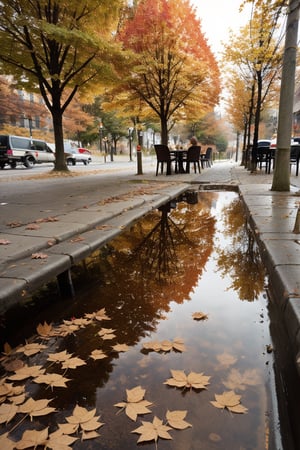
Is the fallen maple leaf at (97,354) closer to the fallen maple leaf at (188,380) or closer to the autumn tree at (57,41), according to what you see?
the fallen maple leaf at (188,380)

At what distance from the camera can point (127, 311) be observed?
7.23ft

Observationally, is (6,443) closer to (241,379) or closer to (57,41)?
(241,379)

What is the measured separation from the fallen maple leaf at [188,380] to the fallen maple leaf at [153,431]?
0.76 ft

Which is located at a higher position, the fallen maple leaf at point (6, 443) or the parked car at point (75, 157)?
the parked car at point (75, 157)

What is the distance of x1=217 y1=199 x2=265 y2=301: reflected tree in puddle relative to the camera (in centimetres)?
257

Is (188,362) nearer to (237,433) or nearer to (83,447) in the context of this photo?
(237,433)

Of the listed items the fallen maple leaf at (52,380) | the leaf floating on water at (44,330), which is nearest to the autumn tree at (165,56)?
the leaf floating on water at (44,330)

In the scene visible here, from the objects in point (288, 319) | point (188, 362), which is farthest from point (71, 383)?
point (288, 319)

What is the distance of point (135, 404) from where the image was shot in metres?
1.36

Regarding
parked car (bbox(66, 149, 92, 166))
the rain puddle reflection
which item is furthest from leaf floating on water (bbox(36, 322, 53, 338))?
parked car (bbox(66, 149, 92, 166))

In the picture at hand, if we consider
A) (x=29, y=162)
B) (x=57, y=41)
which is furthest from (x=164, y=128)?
(x=29, y=162)

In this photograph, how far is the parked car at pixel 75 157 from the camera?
30.9m

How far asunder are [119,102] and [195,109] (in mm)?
4250

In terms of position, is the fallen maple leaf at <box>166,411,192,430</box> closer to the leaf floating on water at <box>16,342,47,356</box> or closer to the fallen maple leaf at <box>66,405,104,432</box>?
the fallen maple leaf at <box>66,405,104,432</box>
